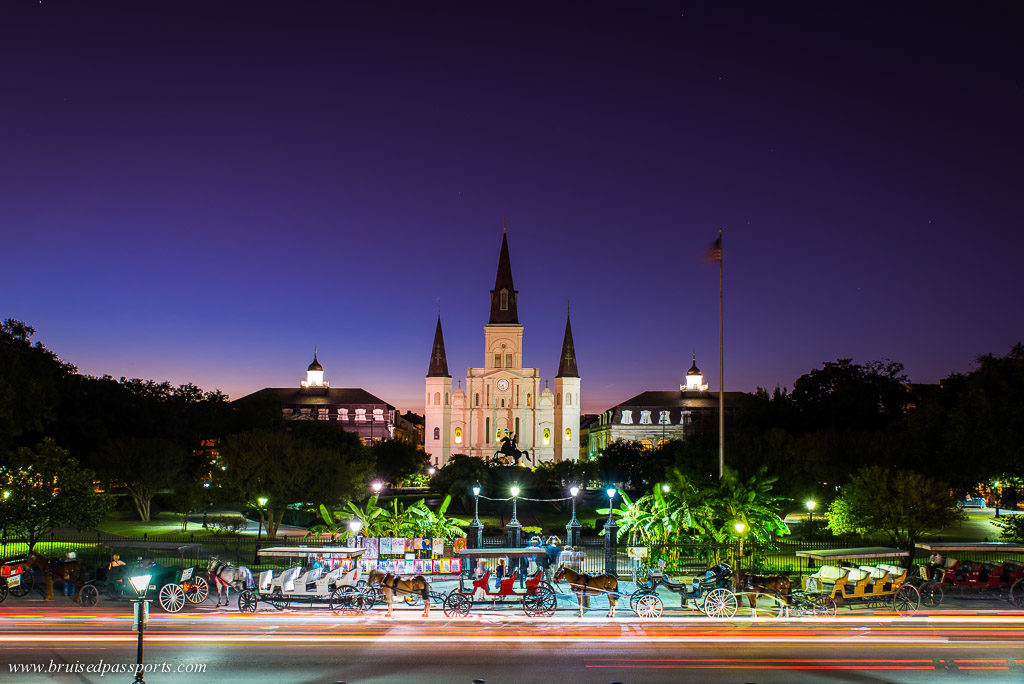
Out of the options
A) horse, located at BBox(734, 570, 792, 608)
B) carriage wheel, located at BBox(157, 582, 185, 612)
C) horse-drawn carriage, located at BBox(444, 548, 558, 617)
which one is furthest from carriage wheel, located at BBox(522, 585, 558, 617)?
carriage wheel, located at BBox(157, 582, 185, 612)

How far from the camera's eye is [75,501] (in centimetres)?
2284

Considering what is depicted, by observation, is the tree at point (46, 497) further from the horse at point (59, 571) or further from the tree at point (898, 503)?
the tree at point (898, 503)

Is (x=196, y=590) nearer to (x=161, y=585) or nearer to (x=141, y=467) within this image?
(x=161, y=585)

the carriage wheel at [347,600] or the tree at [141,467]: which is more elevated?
the tree at [141,467]

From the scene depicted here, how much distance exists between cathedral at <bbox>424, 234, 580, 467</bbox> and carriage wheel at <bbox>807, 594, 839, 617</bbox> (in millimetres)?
89600

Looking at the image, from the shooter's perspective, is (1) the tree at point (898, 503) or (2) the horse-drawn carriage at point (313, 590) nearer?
(2) the horse-drawn carriage at point (313, 590)

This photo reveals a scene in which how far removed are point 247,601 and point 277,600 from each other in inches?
25.1

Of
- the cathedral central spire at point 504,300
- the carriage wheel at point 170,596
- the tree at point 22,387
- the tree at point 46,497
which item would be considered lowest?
the carriage wheel at point 170,596

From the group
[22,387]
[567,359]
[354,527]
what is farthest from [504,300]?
[354,527]

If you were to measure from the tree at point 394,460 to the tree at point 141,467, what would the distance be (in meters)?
21.8

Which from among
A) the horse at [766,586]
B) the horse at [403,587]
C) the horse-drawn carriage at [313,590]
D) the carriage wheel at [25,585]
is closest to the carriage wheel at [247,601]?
the horse-drawn carriage at [313,590]

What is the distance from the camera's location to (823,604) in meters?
16.9

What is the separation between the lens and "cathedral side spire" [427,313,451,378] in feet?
359

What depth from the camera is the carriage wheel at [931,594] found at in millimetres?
18250
